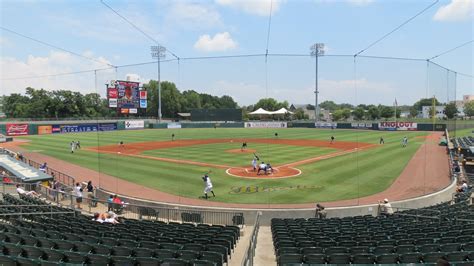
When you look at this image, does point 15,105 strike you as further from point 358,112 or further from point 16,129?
point 358,112

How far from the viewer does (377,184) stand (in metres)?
25.8

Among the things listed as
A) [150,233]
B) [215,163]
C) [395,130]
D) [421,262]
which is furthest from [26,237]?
[395,130]

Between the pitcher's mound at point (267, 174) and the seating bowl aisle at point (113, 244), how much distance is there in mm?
15167

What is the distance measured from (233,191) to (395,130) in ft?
189

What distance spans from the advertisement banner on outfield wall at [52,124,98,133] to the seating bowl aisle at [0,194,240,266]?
74823 mm

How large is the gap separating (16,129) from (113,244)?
77513 mm

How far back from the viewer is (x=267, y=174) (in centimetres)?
2875

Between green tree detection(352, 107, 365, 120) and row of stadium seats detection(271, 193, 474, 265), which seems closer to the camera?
row of stadium seats detection(271, 193, 474, 265)

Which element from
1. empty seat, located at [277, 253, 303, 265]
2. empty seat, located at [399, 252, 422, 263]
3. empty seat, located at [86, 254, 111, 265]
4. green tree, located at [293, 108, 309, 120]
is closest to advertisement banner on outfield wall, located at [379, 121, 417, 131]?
green tree, located at [293, 108, 309, 120]

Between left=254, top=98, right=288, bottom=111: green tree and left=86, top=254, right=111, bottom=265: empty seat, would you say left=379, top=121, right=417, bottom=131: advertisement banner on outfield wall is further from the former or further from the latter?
left=86, top=254, right=111, bottom=265: empty seat

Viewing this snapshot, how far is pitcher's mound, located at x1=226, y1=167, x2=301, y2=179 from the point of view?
92.6 ft

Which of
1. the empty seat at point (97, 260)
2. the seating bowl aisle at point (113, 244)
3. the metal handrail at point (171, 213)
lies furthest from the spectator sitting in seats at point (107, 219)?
the empty seat at point (97, 260)

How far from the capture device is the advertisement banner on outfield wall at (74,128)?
81275mm

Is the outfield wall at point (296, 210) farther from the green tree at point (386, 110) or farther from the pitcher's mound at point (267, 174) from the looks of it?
the green tree at point (386, 110)
